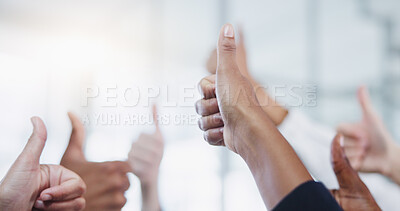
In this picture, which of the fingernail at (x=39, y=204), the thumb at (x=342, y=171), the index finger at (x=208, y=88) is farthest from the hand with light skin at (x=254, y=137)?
the thumb at (x=342, y=171)

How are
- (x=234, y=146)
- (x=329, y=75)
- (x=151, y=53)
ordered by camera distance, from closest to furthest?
1. (x=234, y=146)
2. (x=151, y=53)
3. (x=329, y=75)

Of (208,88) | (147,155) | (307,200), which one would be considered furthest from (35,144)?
(307,200)

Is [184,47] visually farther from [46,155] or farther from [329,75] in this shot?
[329,75]

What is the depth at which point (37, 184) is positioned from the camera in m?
0.55

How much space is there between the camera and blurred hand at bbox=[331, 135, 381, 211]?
2.50 ft

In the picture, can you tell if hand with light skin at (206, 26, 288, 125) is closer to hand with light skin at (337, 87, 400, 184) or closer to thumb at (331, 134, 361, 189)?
thumb at (331, 134, 361, 189)

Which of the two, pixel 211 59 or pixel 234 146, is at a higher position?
pixel 211 59

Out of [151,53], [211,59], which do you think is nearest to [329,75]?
[211,59]

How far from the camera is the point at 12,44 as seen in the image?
575 millimetres

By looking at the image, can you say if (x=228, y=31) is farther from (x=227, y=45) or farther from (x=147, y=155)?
(x=147, y=155)

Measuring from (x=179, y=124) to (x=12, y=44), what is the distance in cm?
38

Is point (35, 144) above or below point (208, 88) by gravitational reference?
below

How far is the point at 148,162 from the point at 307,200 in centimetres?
42

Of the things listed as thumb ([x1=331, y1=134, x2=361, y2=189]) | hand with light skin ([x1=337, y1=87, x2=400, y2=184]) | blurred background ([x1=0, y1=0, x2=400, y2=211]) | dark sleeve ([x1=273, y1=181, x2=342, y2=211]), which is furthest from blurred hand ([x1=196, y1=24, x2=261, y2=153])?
hand with light skin ([x1=337, y1=87, x2=400, y2=184])
